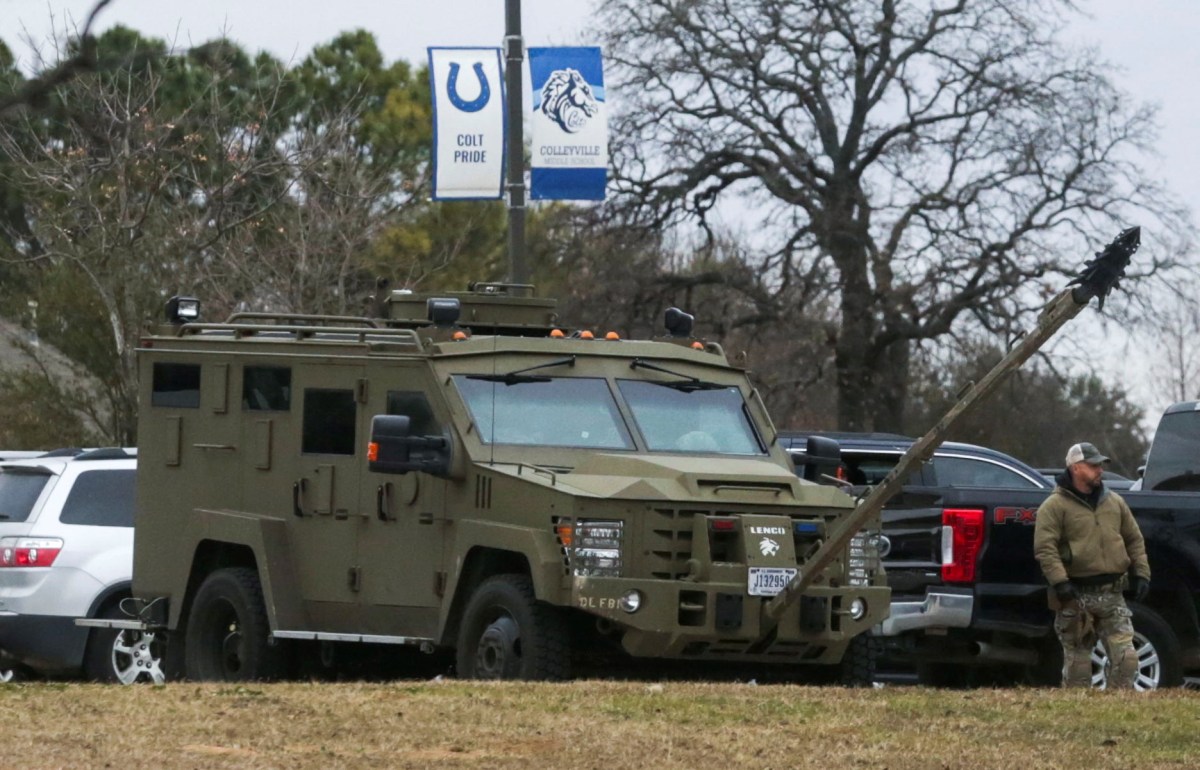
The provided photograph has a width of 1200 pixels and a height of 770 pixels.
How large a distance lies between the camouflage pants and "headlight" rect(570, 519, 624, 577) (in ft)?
11.2

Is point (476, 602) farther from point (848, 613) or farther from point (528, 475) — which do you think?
point (848, 613)

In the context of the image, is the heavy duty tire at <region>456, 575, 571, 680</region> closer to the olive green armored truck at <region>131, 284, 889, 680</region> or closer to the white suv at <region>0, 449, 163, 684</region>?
the olive green armored truck at <region>131, 284, 889, 680</region>

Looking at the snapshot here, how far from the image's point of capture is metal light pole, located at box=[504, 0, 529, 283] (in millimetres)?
19047

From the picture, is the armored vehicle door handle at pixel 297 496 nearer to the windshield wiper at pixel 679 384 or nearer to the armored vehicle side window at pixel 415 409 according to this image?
the armored vehicle side window at pixel 415 409

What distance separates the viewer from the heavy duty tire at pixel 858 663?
12.3 meters

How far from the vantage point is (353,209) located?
32875mm

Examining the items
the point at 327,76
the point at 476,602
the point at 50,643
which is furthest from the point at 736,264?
the point at 476,602

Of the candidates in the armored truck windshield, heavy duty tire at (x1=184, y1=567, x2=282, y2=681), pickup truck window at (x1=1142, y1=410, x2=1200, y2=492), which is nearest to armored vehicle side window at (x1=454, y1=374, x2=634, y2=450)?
the armored truck windshield

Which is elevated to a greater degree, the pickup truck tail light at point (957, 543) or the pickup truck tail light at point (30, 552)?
the pickup truck tail light at point (957, 543)

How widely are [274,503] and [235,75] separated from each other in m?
19.9

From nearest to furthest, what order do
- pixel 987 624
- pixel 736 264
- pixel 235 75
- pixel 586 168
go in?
pixel 987 624 → pixel 586 168 → pixel 235 75 → pixel 736 264

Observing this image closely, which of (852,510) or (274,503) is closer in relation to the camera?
(852,510)

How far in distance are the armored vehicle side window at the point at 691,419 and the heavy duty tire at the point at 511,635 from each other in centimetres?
141

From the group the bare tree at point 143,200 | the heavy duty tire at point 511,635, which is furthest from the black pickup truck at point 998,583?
the bare tree at point 143,200
